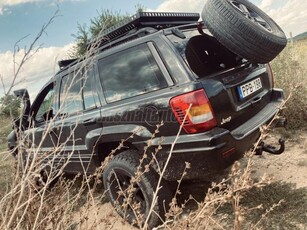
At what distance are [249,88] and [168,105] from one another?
3.12 ft

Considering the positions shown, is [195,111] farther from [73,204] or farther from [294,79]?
[294,79]

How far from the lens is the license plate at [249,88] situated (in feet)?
10.1

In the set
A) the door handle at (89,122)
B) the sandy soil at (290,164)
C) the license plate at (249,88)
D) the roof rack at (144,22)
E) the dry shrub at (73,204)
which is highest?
the roof rack at (144,22)

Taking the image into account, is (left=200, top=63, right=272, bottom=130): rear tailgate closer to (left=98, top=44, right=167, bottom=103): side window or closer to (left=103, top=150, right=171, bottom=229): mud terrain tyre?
(left=98, top=44, right=167, bottom=103): side window

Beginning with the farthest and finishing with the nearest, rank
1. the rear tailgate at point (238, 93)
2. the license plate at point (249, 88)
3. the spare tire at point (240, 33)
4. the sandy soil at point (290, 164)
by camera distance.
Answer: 1. the sandy soil at point (290, 164)
2. the license plate at point (249, 88)
3. the spare tire at point (240, 33)
4. the rear tailgate at point (238, 93)

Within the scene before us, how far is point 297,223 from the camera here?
2732 mm

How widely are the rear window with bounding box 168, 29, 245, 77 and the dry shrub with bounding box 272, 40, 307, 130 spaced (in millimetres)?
2231

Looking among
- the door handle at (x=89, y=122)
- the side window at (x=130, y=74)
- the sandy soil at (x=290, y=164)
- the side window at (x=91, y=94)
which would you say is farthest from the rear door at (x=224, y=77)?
the door handle at (x=89, y=122)

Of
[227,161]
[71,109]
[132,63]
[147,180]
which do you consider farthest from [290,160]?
[71,109]

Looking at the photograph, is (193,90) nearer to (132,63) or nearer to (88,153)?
(132,63)

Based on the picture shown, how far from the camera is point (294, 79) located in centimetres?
552

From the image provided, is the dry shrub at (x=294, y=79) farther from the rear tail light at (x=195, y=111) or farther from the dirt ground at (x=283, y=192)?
the rear tail light at (x=195, y=111)

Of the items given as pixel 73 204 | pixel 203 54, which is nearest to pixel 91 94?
pixel 203 54

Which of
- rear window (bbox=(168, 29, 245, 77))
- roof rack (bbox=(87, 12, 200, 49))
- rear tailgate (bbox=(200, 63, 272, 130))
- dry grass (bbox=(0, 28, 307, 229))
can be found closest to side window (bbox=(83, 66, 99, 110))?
roof rack (bbox=(87, 12, 200, 49))
